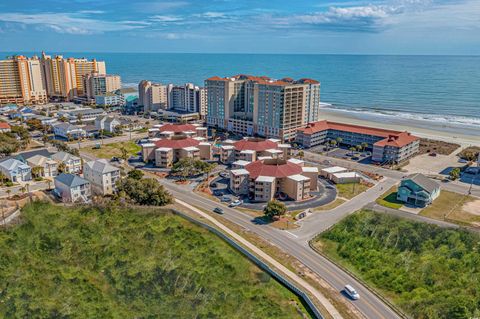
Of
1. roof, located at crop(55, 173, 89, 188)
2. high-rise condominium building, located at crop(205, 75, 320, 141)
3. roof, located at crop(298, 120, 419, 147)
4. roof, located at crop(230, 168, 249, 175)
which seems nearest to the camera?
roof, located at crop(55, 173, 89, 188)

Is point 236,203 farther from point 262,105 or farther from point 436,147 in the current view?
point 436,147

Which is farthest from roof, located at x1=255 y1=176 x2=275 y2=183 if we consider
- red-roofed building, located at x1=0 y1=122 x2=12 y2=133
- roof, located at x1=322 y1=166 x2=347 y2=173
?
red-roofed building, located at x1=0 y1=122 x2=12 y2=133

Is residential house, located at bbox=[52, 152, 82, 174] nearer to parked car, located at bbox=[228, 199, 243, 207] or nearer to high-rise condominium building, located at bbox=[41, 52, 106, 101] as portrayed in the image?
parked car, located at bbox=[228, 199, 243, 207]

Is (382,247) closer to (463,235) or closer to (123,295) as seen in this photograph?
(463,235)

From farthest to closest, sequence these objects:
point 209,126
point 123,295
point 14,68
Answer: point 14,68, point 209,126, point 123,295

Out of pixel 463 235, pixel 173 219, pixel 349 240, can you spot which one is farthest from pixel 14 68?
pixel 463 235

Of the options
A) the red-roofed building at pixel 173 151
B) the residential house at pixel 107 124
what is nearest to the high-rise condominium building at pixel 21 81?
the residential house at pixel 107 124
